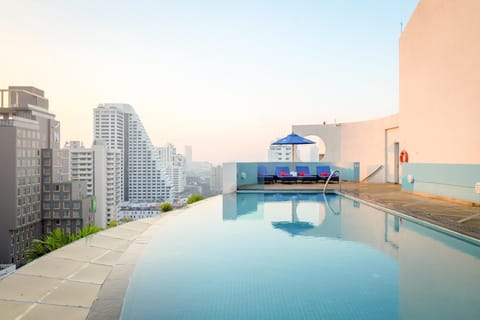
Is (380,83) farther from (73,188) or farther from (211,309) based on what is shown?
(73,188)

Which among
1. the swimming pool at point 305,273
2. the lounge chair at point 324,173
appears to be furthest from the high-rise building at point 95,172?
the swimming pool at point 305,273

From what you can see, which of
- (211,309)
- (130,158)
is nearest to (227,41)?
(211,309)

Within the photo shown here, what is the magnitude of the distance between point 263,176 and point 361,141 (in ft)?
18.6

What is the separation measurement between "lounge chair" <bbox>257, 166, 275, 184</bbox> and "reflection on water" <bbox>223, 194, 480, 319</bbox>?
4833mm

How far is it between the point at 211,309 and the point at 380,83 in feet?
56.4

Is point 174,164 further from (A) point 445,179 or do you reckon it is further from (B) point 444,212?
(B) point 444,212

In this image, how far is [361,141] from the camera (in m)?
16.6

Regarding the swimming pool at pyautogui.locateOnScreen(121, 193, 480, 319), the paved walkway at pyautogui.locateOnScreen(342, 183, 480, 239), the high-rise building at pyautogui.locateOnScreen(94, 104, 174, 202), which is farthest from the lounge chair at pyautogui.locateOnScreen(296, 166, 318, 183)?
the high-rise building at pyautogui.locateOnScreen(94, 104, 174, 202)

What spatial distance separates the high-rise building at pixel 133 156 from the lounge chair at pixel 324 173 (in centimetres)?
8703

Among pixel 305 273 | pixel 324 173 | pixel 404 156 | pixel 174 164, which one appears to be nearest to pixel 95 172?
pixel 174 164

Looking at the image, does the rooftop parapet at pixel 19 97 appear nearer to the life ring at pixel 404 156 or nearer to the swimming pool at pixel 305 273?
the life ring at pixel 404 156

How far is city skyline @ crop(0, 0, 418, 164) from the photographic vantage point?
45.2ft

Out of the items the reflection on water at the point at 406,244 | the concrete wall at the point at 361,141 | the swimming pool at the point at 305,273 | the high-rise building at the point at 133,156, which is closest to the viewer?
the swimming pool at the point at 305,273

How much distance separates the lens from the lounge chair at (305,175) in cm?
1513
